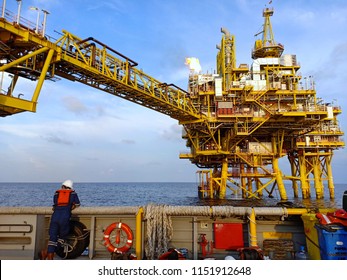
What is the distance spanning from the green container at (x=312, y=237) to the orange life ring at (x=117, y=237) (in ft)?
11.6

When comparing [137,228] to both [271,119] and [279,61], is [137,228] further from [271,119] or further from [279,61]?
[279,61]

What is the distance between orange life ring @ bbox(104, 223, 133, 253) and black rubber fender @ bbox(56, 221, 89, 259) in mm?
534

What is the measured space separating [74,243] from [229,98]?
24.9 meters

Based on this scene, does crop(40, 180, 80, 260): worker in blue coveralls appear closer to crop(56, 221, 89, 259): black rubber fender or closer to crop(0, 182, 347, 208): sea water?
crop(56, 221, 89, 259): black rubber fender

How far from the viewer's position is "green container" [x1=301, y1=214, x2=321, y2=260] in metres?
4.66

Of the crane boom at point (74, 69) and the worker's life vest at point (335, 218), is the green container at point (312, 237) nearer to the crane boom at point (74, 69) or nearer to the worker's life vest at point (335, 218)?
the worker's life vest at point (335, 218)

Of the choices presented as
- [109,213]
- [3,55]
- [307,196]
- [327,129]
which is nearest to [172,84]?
[3,55]

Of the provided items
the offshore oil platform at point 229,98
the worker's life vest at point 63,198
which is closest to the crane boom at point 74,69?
the offshore oil platform at point 229,98

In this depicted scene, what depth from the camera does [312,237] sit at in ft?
15.8

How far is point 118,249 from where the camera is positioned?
210 inches

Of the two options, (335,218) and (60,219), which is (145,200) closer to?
(60,219)

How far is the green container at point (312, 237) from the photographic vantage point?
15.3 ft
